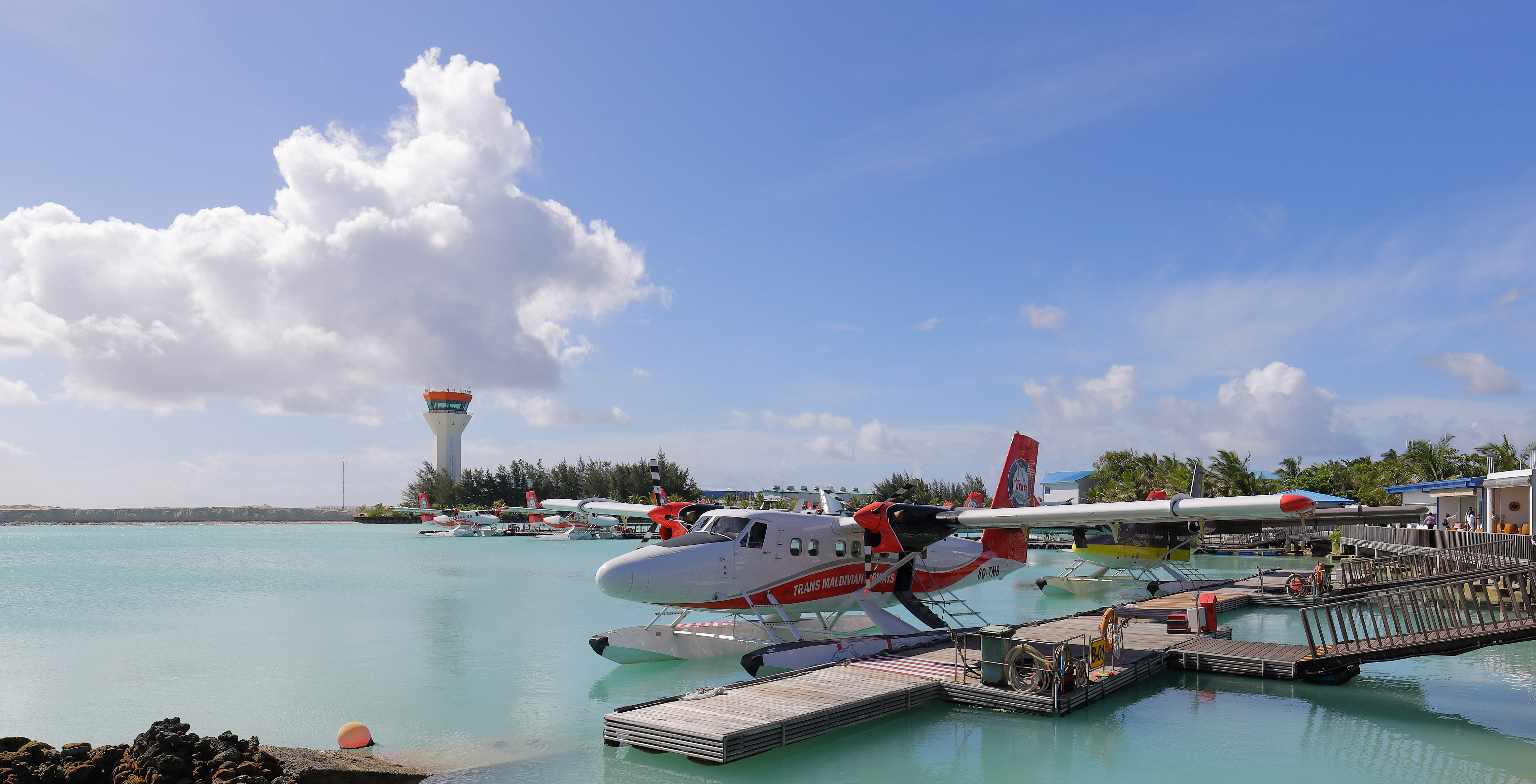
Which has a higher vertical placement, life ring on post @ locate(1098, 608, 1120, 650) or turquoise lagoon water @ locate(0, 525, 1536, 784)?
life ring on post @ locate(1098, 608, 1120, 650)

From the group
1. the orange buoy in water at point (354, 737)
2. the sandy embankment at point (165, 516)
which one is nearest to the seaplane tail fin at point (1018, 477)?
the orange buoy in water at point (354, 737)

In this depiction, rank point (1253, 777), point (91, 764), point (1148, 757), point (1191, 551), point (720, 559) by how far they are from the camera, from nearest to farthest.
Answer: point (91, 764) < point (1253, 777) < point (1148, 757) < point (720, 559) < point (1191, 551)

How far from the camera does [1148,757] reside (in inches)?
399

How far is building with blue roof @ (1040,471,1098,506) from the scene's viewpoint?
255 ft

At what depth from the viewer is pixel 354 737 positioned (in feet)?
35.1

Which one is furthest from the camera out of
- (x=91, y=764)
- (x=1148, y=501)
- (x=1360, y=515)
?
(x=1360, y=515)

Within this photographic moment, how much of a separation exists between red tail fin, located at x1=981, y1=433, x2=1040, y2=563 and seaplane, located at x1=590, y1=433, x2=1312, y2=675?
4.85 ft

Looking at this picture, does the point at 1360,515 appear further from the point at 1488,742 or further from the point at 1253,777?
the point at 1253,777

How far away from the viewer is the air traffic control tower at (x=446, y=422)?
130 m

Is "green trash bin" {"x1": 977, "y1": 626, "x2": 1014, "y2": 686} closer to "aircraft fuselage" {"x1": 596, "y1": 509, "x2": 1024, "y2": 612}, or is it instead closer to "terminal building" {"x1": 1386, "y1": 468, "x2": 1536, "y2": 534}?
"aircraft fuselage" {"x1": 596, "y1": 509, "x2": 1024, "y2": 612}

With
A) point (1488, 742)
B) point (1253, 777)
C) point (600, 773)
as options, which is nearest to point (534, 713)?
point (600, 773)

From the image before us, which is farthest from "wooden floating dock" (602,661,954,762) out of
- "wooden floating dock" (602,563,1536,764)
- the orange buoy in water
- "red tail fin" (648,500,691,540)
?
"red tail fin" (648,500,691,540)

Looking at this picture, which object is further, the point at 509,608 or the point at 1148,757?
the point at 509,608

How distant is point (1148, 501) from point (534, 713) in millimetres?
9527
